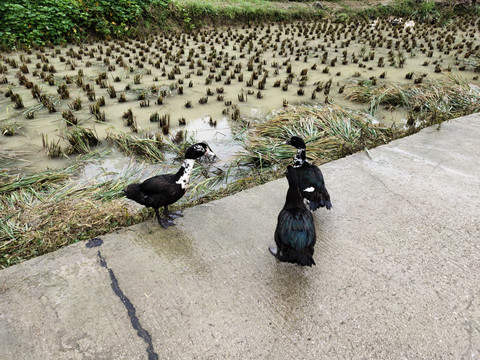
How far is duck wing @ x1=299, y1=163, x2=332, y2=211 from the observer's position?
115 inches

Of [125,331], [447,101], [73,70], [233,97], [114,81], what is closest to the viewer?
[125,331]

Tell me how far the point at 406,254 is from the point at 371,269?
385 millimetres

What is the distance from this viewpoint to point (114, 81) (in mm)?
7609

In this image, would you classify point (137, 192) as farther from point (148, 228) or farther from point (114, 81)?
point (114, 81)

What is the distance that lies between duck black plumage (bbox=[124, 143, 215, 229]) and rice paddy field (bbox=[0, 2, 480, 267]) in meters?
0.32

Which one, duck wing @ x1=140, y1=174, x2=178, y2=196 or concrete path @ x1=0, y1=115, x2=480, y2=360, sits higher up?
duck wing @ x1=140, y1=174, x2=178, y2=196

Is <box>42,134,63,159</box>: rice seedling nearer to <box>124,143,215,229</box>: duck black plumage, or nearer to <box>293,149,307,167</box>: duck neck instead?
Answer: <box>124,143,215,229</box>: duck black plumage

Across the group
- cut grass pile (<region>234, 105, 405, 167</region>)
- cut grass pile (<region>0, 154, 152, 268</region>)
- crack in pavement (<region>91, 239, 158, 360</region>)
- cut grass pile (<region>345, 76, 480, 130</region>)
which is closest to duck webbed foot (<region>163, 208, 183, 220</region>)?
cut grass pile (<region>0, 154, 152, 268</region>)

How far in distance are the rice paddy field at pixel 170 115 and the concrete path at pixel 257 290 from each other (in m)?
0.60

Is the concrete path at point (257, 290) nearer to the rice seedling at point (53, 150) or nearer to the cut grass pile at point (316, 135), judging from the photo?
the cut grass pile at point (316, 135)

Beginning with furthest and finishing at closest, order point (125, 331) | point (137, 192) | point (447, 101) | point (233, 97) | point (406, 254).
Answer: point (233, 97) → point (447, 101) → point (137, 192) → point (406, 254) → point (125, 331)

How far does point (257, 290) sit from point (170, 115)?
4.62m

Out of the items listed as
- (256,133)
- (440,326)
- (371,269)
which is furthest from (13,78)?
(440,326)

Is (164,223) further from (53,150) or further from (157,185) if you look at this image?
(53,150)
